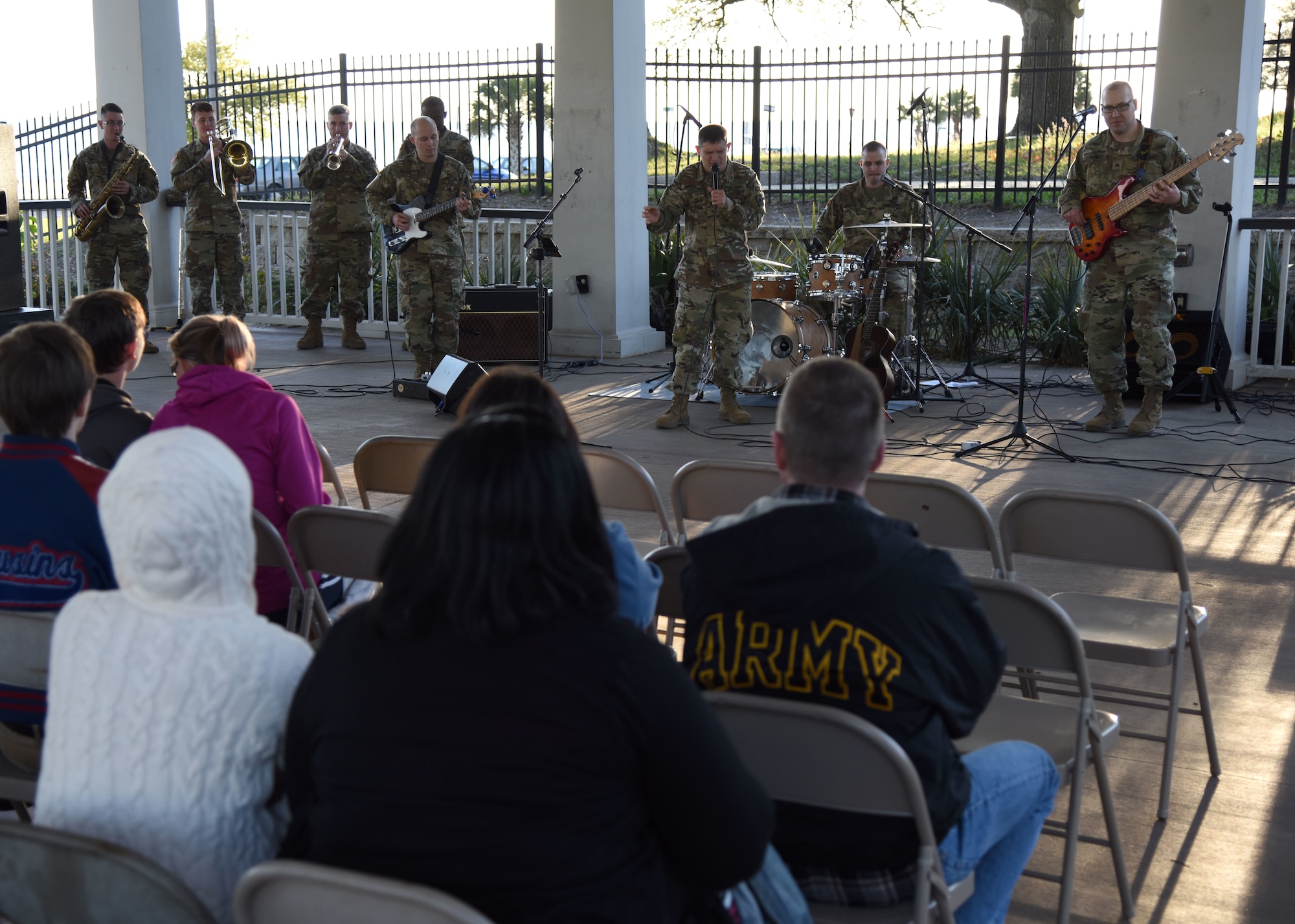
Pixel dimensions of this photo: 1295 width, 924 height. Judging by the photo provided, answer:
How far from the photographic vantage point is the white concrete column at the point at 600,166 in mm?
9602

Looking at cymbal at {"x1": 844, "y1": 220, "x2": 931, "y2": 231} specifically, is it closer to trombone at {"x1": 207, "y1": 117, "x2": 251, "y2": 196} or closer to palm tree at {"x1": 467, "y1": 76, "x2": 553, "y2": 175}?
trombone at {"x1": 207, "y1": 117, "x2": 251, "y2": 196}

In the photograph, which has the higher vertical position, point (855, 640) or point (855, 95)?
point (855, 95)

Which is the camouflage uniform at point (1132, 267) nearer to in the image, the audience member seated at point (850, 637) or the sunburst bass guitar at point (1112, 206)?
the sunburst bass guitar at point (1112, 206)

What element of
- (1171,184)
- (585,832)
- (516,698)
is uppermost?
(1171,184)

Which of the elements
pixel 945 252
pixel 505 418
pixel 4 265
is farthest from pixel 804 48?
pixel 505 418

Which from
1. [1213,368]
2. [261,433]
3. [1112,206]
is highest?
[1112,206]

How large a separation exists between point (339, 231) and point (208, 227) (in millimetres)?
1136

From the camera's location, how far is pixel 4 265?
7.03 m

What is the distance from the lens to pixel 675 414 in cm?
712

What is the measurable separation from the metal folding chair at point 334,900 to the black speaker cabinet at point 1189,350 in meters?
7.12

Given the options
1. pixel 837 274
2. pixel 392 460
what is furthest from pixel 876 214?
pixel 392 460

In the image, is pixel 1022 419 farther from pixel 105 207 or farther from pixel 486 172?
pixel 486 172

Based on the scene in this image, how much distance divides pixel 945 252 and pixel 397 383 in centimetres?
460

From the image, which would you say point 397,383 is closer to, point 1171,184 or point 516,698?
point 1171,184
